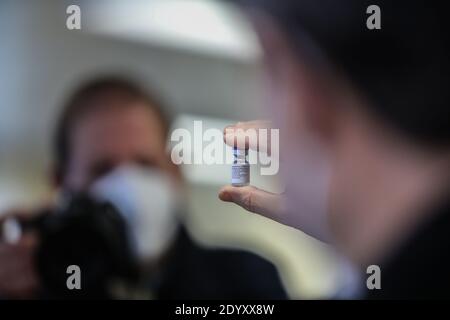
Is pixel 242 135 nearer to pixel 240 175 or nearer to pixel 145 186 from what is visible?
pixel 240 175

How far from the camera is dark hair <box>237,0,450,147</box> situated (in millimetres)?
386

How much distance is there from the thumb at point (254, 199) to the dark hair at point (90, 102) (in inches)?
6.7

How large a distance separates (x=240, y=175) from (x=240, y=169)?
0.05ft

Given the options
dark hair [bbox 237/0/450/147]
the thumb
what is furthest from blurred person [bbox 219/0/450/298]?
the thumb

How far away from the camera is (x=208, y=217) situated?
1127mm

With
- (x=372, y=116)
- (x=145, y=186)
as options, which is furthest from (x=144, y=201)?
(x=372, y=116)

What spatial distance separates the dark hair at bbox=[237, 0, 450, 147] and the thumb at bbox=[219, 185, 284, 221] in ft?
2.04

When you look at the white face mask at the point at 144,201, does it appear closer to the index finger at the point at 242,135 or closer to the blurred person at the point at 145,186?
the blurred person at the point at 145,186

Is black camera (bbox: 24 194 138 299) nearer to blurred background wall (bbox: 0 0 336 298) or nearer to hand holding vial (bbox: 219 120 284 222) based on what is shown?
blurred background wall (bbox: 0 0 336 298)

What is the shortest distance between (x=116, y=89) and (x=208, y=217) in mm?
305

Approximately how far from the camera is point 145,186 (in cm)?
114

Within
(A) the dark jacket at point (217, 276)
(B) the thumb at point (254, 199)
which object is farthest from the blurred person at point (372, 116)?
(A) the dark jacket at point (217, 276)

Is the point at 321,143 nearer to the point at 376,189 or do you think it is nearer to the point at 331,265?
the point at 376,189

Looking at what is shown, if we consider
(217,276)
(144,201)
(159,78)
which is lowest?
(217,276)
